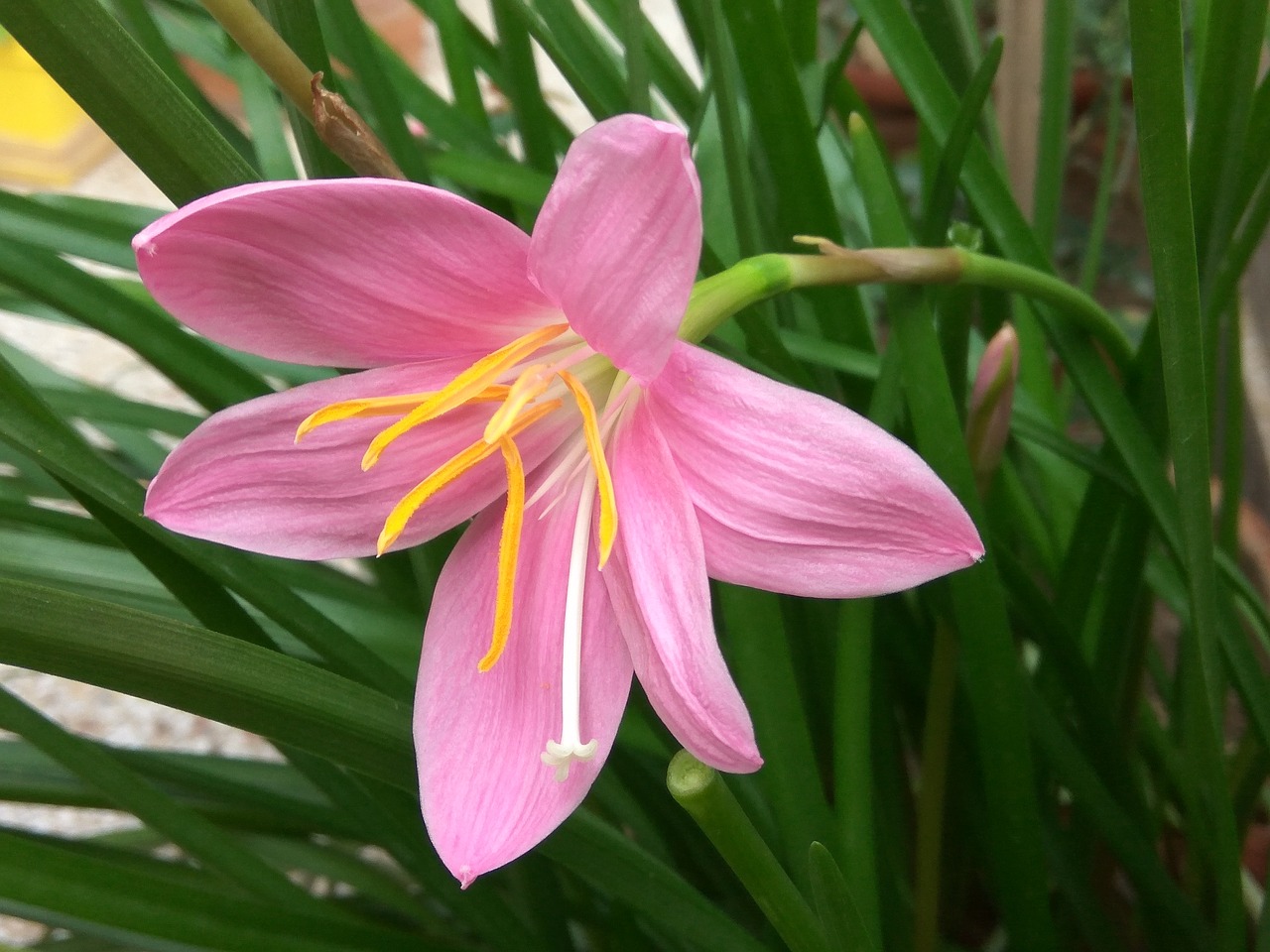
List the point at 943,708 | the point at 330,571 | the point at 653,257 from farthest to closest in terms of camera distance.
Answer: the point at 330,571, the point at 943,708, the point at 653,257

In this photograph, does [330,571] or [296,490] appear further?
[330,571]

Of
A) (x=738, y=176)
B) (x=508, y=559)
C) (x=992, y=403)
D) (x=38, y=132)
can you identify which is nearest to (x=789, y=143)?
(x=738, y=176)

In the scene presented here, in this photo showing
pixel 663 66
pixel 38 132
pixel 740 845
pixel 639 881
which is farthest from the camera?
pixel 38 132

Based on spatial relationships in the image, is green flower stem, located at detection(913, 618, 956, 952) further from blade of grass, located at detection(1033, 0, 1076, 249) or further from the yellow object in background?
the yellow object in background

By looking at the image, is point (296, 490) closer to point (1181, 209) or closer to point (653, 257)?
point (653, 257)

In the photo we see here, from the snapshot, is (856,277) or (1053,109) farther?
(1053,109)

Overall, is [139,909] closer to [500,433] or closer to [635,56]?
[500,433]

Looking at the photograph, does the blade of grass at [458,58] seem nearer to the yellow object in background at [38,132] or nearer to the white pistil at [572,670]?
the white pistil at [572,670]

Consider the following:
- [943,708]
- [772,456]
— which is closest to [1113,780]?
[943,708]
